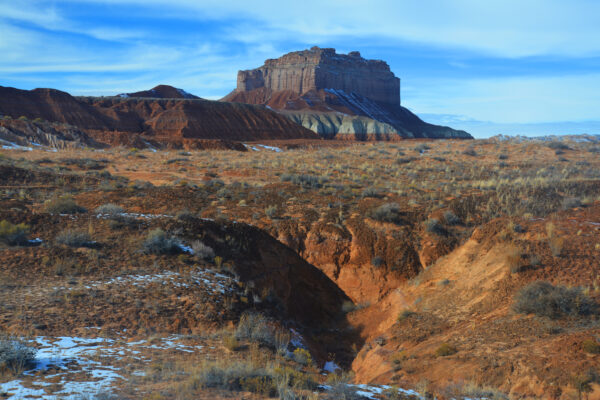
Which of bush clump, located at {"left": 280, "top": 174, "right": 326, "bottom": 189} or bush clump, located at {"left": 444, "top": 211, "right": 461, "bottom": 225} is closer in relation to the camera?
bush clump, located at {"left": 444, "top": 211, "right": 461, "bottom": 225}

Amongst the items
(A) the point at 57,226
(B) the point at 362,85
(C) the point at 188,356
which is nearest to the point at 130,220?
(A) the point at 57,226

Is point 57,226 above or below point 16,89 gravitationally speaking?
below

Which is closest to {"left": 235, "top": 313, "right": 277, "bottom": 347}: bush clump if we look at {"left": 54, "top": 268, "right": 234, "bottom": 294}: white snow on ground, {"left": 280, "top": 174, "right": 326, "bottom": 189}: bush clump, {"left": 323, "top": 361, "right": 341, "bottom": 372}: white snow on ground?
{"left": 54, "top": 268, "right": 234, "bottom": 294}: white snow on ground

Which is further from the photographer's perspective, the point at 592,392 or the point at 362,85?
the point at 362,85

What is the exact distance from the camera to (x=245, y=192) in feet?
60.5

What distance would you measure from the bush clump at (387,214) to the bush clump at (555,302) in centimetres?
666

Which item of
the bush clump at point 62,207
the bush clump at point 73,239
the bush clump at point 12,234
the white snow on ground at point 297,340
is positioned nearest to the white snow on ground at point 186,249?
the bush clump at point 73,239

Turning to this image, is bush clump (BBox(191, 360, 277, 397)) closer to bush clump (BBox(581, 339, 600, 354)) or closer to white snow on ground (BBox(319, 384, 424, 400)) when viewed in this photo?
white snow on ground (BBox(319, 384, 424, 400))

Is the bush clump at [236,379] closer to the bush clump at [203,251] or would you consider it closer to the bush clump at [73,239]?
the bush clump at [203,251]

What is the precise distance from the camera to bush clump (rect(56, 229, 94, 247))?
1007cm

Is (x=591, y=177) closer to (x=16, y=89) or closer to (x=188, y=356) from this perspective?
(x=188, y=356)

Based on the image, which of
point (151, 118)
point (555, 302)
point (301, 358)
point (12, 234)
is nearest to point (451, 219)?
point (555, 302)

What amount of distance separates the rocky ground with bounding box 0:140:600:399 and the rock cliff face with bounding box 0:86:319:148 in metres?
44.1

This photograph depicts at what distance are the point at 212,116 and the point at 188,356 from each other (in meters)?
76.8
